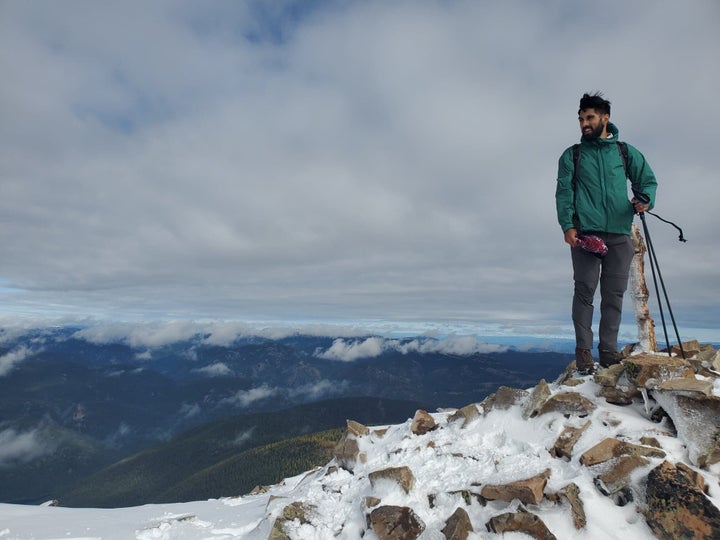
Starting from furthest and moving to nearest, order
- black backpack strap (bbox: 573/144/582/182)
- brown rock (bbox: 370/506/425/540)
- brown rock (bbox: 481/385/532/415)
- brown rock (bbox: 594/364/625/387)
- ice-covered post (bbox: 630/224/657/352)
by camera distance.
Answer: ice-covered post (bbox: 630/224/657/352), brown rock (bbox: 481/385/532/415), black backpack strap (bbox: 573/144/582/182), brown rock (bbox: 594/364/625/387), brown rock (bbox: 370/506/425/540)

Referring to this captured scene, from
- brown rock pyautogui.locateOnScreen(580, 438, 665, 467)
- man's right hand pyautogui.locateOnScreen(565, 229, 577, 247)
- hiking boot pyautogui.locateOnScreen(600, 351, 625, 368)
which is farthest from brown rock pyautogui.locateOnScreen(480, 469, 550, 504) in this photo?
man's right hand pyautogui.locateOnScreen(565, 229, 577, 247)

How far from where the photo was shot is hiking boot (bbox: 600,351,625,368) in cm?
1022

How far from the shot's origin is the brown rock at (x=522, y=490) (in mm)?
6473

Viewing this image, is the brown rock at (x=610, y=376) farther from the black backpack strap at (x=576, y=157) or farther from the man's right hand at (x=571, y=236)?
the black backpack strap at (x=576, y=157)

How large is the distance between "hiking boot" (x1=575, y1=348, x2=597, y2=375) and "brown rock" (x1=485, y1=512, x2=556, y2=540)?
5.51 metres

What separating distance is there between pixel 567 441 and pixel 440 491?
8.81ft

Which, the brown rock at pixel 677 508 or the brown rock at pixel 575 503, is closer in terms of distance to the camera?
the brown rock at pixel 677 508

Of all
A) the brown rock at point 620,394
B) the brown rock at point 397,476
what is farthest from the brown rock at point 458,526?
the brown rock at point 620,394

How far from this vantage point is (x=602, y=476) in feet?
21.4

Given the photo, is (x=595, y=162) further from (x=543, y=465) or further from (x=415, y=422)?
(x=415, y=422)

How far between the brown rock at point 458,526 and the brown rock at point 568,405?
141 inches

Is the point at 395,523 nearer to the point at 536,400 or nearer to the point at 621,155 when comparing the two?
the point at 536,400

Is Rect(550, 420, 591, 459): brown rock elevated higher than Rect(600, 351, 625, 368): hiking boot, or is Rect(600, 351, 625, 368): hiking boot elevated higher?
Rect(600, 351, 625, 368): hiking boot

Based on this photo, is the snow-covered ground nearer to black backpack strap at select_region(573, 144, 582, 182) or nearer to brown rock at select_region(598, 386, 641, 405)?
brown rock at select_region(598, 386, 641, 405)
